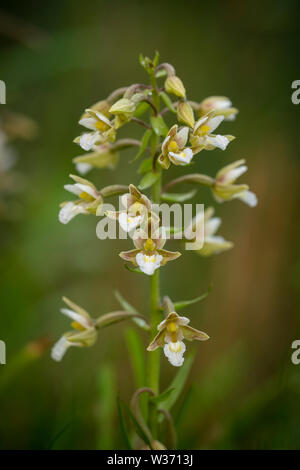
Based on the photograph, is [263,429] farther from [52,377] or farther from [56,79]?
[56,79]

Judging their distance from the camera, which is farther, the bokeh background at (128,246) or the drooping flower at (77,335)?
the bokeh background at (128,246)

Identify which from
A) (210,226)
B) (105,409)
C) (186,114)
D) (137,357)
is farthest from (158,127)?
(105,409)

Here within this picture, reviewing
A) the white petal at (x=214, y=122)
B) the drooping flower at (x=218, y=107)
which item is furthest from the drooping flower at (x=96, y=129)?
the drooping flower at (x=218, y=107)

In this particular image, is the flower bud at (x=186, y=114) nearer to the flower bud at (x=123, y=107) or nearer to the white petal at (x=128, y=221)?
the flower bud at (x=123, y=107)

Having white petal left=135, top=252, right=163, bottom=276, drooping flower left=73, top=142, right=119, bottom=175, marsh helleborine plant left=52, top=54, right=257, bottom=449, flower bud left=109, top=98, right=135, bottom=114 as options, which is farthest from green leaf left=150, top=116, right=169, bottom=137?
white petal left=135, top=252, right=163, bottom=276

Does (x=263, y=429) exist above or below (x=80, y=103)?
below

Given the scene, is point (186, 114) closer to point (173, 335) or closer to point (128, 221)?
point (128, 221)

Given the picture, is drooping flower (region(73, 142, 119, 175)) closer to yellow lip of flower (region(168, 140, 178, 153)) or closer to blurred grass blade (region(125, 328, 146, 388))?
yellow lip of flower (region(168, 140, 178, 153))
